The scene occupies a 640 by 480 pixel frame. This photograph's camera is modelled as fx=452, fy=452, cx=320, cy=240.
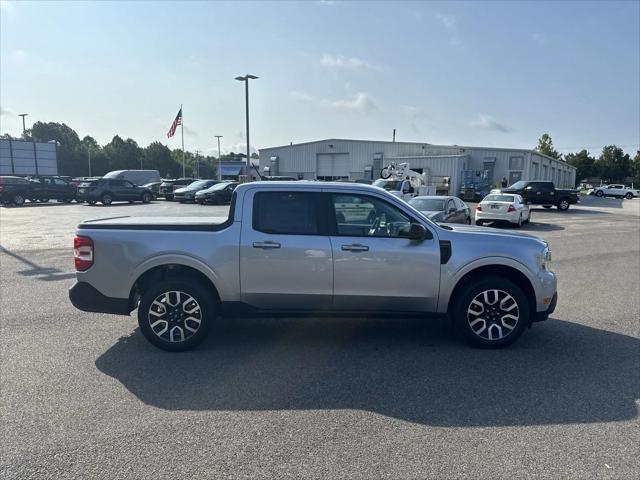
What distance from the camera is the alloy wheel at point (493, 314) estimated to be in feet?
16.3

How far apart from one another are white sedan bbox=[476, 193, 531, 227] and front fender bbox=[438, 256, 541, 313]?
15024mm

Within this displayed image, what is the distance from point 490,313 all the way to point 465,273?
55 cm

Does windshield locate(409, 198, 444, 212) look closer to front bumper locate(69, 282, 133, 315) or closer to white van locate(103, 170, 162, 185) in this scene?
front bumper locate(69, 282, 133, 315)

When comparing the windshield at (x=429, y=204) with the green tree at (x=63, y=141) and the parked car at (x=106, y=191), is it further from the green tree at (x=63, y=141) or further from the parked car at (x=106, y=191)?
the green tree at (x=63, y=141)

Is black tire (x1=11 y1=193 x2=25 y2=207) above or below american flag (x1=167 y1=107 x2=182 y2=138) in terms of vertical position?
below

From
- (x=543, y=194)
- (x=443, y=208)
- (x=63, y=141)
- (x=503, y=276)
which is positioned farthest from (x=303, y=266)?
(x=63, y=141)

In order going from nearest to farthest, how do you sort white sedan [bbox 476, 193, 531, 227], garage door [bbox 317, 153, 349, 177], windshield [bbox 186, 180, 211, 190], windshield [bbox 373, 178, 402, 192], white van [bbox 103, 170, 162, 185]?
white sedan [bbox 476, 193, 531, 227] < windshield [bbox 373, 178, 402, 192] < windshield [bbox 186, 180, 211, 190] < white van [bbox 103, 170, 162, 185] < garage door [bbox 317, 153, 349, 177]

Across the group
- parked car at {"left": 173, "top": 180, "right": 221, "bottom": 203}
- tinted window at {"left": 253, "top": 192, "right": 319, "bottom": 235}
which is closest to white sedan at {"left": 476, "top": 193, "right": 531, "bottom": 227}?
tinted window at {"left": 253, "top": 192, "right": 319, "bottom": 235}

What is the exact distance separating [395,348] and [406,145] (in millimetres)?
45678

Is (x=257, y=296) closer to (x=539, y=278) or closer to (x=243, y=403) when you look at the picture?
(x=243, y=403)

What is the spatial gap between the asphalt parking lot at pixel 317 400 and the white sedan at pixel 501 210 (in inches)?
523

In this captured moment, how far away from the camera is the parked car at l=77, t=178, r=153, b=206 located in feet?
95.3

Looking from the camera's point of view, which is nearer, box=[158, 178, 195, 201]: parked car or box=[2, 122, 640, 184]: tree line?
box=[158, 178, 195, 201]: parked car

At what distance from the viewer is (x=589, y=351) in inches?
199
